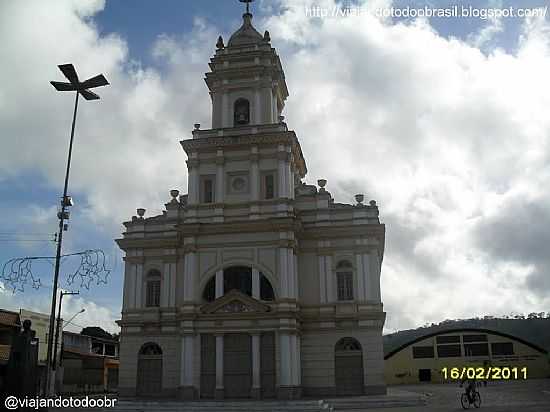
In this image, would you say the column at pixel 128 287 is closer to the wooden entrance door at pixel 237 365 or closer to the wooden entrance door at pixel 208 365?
the wooden entrance door at pixel 208 365

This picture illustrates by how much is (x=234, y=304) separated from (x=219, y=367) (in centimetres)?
330

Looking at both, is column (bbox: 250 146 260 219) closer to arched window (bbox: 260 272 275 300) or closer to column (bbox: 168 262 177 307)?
arched window (bbox: 260 272 275 300)

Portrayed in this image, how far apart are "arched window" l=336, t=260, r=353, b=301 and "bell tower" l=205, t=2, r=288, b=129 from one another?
9.87m

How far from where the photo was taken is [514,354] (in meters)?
57.9

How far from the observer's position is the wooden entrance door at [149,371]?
106 feet

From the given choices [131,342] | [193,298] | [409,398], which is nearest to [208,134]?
[193,298]

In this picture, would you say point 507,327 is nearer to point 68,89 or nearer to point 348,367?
point 348,367

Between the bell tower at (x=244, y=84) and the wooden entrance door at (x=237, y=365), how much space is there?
12.9m

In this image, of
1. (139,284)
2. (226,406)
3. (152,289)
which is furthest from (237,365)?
(139,284)

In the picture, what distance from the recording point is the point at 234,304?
30969mm

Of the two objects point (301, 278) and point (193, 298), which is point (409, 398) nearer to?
point (301, 278)

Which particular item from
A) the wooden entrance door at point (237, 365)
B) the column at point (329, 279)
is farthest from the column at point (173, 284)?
the column at point (329, 279)

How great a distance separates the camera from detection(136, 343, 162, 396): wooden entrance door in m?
32.2

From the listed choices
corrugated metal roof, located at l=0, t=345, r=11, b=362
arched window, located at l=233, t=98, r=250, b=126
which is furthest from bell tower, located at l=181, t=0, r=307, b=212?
corrugated metal roof, located at l=0, t=345, r=11, b=362
